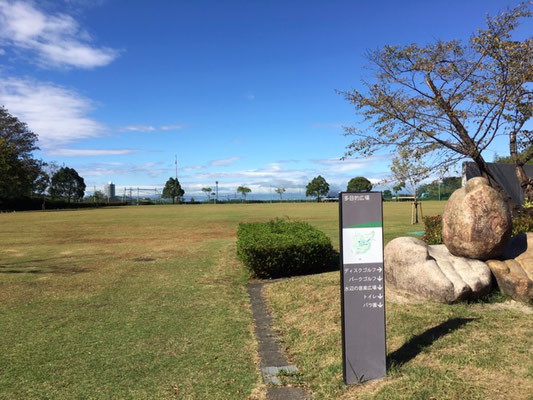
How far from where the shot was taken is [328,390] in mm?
3611

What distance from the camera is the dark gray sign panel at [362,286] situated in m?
3.51

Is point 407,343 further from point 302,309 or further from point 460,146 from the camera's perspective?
point 460,146

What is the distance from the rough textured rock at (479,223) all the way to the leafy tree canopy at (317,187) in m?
100

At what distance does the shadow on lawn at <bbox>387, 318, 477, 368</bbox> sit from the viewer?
406 centimetres

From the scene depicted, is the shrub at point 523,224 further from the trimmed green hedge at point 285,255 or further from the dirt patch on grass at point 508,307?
the trimmed green hedge at point 285,255

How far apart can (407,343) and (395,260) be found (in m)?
1.96

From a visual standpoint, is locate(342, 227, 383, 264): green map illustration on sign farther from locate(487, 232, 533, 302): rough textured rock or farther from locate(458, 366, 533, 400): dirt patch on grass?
locate(487, 232, 533, 302): rough textured rock

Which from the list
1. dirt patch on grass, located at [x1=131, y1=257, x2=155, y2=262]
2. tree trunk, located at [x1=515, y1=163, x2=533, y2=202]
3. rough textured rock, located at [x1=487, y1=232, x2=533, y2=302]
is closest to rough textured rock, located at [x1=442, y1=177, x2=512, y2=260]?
rough textured rock, located at [x1=487, y1=232, x2=533, y2=302]

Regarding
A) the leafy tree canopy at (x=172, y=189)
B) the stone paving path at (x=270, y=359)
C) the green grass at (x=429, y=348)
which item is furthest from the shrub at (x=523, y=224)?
the leafy tree canopy at (x=172, y=189)

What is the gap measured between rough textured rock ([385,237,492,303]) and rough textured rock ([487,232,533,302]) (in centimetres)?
18

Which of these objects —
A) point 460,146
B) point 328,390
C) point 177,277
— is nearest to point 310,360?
point 328,390

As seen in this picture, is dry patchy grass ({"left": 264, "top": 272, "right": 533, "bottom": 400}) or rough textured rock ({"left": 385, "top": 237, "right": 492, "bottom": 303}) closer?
dry patchy grass ({"left": 264, "top": 272, "right": 533, "bottom": 400})

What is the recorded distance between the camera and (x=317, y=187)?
106750mm

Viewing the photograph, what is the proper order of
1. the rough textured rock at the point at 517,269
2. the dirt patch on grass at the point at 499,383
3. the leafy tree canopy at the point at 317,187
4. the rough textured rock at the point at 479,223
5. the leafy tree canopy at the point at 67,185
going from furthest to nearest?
the leafy tree canopy at the point at 317,187, the leafy tree canopy at the point at 67,185, the rough textured rock at the point at 479,223, the rough textured rock at the point at 517,269, the dirt patch on grass at the point at 499,383
